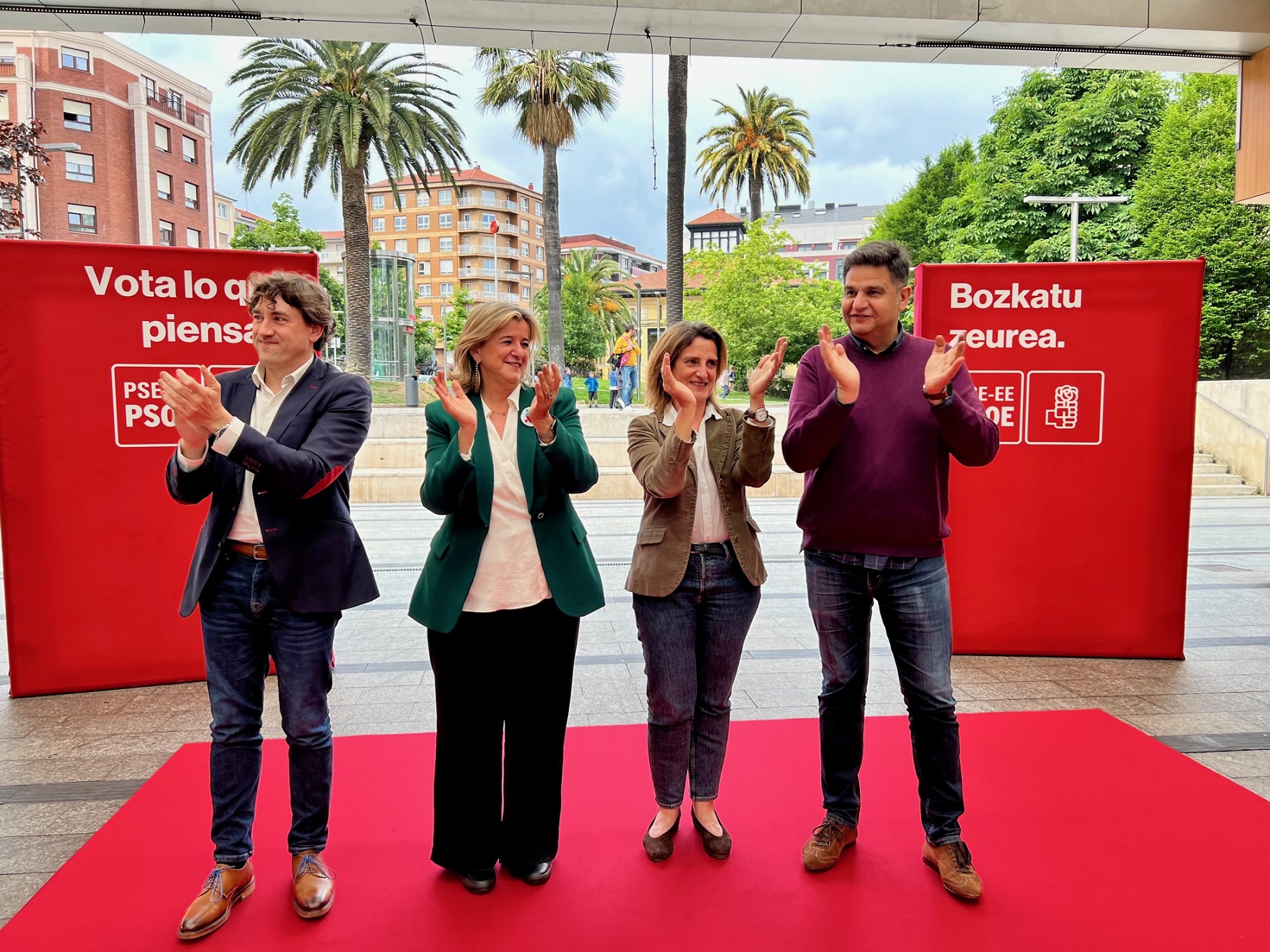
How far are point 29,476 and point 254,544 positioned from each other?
9.31 feet

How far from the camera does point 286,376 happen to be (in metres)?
2.59

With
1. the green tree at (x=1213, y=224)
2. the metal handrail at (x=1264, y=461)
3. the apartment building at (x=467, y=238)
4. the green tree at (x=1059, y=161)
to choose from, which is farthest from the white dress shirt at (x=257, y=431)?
the apartment building at (x=467, y=238)

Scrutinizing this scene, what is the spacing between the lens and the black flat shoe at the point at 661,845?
2734mm

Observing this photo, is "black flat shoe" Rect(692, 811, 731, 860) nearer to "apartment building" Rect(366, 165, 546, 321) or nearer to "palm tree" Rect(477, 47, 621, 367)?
"palm tree" Rect(477, 47, 621, 367)

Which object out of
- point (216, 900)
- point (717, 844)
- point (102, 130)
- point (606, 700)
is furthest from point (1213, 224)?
point (102, 130)

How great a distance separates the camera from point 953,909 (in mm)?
2471

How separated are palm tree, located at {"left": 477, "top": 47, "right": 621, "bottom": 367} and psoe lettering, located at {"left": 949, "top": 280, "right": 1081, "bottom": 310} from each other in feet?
61.1

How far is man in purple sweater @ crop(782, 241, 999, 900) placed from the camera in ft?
8.49

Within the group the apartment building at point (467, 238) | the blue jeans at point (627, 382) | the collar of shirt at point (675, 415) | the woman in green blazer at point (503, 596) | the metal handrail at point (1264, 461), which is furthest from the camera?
the apartment building at point (467, 238)

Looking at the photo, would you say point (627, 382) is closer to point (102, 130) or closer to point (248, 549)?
point (248, 549)

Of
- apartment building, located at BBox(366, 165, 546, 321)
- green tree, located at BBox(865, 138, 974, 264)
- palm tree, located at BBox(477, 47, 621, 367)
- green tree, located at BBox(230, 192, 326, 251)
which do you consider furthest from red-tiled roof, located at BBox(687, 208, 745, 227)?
palm tree, located at BBox(477, 47, 621, 367)

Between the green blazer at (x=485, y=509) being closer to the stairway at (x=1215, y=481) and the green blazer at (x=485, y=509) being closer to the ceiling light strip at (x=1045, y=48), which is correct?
the ceiling light strip at (x=1045, y=48)

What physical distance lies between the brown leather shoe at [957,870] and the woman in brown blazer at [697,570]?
2.06ft

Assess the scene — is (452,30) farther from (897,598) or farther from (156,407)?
(897,598)
